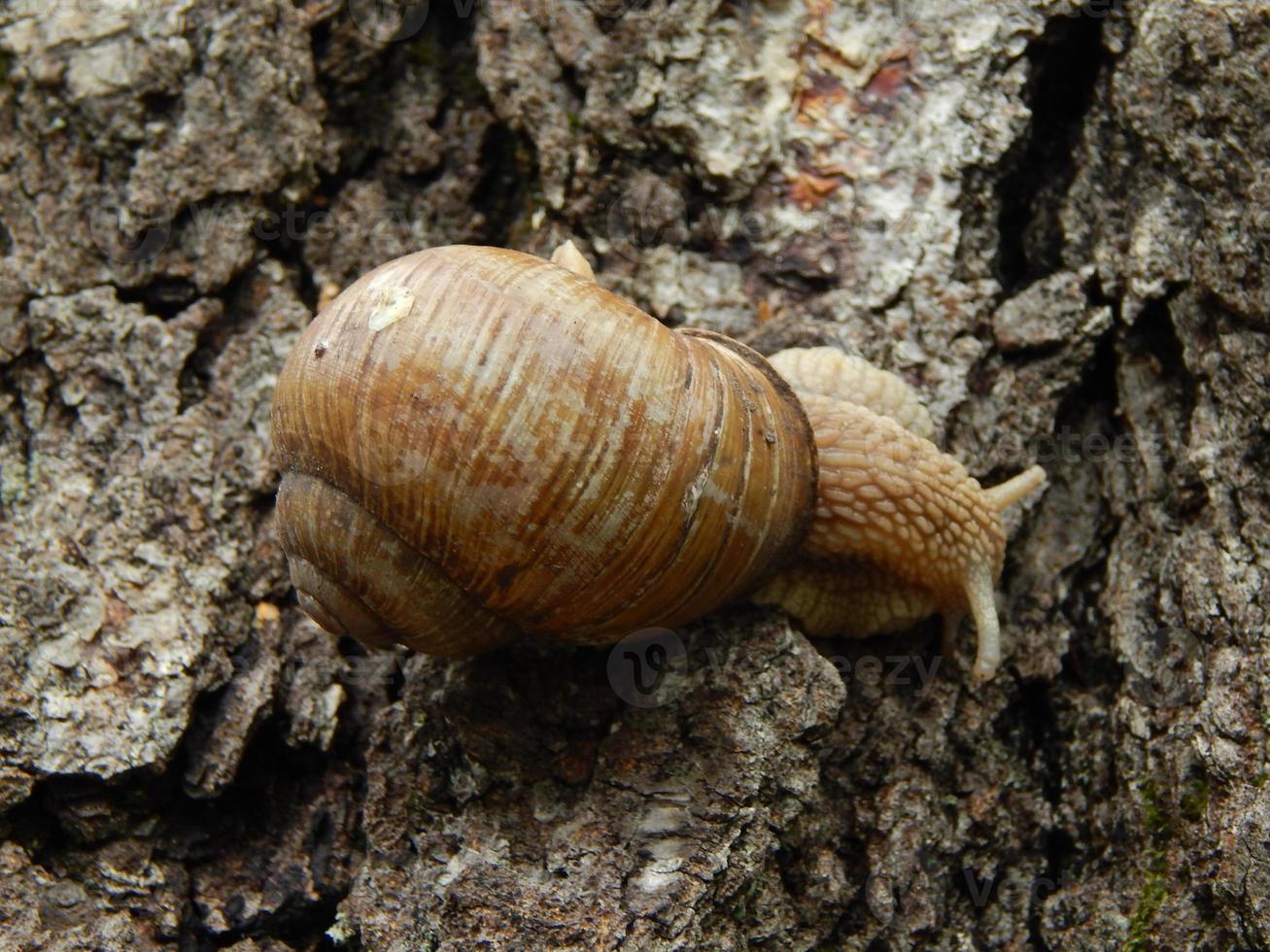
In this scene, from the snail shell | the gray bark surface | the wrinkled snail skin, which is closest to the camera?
→ the snail shell

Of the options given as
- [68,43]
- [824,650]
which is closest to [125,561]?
[68,43]

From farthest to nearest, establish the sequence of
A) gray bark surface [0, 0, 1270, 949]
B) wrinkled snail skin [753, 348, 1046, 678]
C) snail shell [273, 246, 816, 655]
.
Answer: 1. wrinkled snail skin [753, 348, 1046, 678]
2. gray bark surface [0, 0, 1270, 949]
3. snail shell [273, 246, 816, 655]

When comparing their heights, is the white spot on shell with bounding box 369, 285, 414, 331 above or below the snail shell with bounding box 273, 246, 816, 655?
above

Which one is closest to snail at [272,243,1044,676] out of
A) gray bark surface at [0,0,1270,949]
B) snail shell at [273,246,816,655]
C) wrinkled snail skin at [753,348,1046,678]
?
snail shell at [273,246,816,655]

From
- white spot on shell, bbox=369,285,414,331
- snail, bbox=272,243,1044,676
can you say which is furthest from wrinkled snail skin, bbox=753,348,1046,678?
white spot on shell, bbox=369,285,414,331

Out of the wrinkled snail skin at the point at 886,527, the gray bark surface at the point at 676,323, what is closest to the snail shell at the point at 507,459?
the wrinkled snail skin at the point at 886,527

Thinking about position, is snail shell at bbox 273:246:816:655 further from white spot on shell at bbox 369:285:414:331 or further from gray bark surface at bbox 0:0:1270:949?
gray bark surface at bbox 0:0:1270:949

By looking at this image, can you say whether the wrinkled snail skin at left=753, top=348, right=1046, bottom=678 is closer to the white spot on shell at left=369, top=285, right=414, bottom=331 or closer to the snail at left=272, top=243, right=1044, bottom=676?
the snail at left=272, top=243, right=1044, bottom=676

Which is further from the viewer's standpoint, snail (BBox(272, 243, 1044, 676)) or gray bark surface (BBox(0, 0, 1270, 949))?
gray bark surface (BBox(0, 0, 1270, 949))
